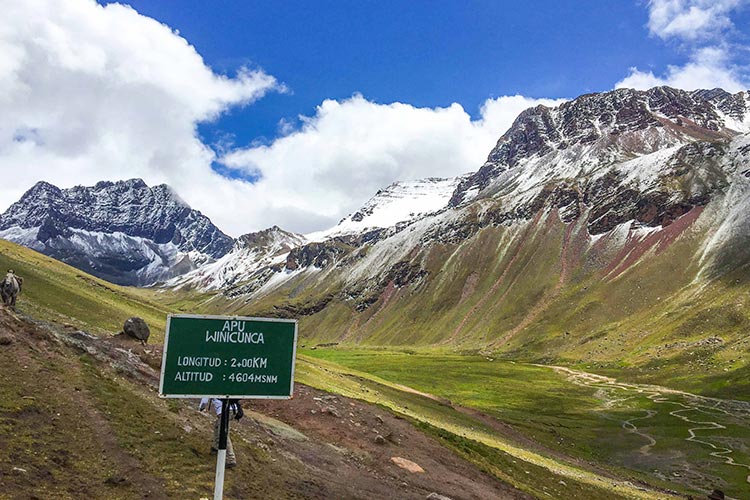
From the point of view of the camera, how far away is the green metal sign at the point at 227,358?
12.0 metres

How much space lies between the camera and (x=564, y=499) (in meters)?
34.9

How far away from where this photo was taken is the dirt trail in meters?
67.2

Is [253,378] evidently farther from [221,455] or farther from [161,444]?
[161,444]

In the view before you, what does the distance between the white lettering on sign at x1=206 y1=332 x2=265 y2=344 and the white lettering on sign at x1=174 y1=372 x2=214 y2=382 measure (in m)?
0.84

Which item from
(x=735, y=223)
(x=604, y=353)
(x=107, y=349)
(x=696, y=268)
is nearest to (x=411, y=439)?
(x=107, y=349)

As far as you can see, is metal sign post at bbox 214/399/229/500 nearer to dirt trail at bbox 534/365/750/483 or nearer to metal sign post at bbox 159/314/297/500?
metal sign post at bbox 159/314/297/500

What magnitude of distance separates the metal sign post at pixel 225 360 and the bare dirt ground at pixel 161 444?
766 centimetres

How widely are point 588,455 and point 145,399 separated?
54.0m

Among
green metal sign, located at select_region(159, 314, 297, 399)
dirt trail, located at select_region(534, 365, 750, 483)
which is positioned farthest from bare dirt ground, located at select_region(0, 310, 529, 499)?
dirt trail, located at select_region(534, 365, 750, 483)

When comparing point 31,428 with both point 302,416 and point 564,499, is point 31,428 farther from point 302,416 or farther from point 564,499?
point 564,499

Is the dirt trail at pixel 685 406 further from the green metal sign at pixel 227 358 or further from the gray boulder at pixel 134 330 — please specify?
the gray boulder at pixel 134 330

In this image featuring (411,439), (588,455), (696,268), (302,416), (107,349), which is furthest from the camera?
(696,268)

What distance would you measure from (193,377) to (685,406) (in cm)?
10883

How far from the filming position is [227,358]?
40.6ft
